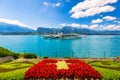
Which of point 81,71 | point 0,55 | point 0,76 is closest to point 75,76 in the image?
point 81,71

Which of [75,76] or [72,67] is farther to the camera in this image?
[72,67]

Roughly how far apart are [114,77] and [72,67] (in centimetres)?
493

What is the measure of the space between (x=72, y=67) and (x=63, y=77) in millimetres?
2577

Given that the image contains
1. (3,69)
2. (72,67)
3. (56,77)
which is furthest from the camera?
(3,69)

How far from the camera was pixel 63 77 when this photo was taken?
23500 mm

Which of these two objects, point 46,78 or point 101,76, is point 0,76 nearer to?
point 46,78

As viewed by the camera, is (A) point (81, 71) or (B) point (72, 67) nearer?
(A) point (81, 71)

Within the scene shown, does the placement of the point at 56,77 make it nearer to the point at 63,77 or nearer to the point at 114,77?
the point at 63,77

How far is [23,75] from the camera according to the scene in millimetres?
23656

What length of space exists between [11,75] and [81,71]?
24.7ft

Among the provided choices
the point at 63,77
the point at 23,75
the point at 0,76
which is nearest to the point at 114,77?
the point at 63,77

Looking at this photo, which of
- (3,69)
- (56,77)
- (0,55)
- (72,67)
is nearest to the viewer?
(56,77)

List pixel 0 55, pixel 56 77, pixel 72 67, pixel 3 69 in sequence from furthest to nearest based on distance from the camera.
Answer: pixel 0 55 < pixel 3 69 < pixel 72 67 < pixel 56 77

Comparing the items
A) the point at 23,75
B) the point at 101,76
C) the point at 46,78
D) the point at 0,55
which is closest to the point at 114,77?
the point at 101,76
